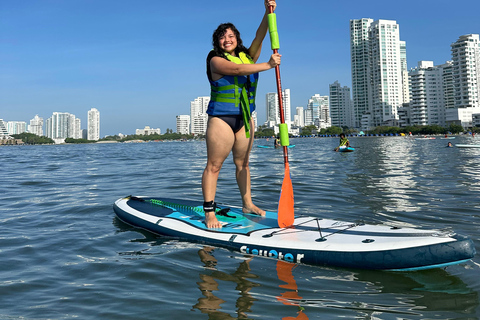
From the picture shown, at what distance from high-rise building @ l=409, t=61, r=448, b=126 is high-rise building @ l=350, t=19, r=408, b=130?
11.9 metres

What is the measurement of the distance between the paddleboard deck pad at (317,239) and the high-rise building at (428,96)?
129196 mm

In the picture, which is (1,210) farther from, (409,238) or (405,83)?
(405,83)

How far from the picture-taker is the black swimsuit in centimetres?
426

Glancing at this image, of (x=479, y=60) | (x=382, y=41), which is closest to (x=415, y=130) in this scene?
(x=479, y=60)

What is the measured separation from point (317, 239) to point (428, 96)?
432ft

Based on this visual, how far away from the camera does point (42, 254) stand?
3885 mm

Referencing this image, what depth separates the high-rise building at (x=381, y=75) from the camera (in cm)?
13900

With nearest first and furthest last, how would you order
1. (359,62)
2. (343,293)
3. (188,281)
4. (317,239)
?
(343,293) < (188,281) < (317,239) < (359,62)

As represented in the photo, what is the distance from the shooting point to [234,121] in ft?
14.1

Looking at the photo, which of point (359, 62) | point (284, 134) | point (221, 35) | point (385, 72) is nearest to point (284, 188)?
point (284, 134)

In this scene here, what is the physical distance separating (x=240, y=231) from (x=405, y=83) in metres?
164

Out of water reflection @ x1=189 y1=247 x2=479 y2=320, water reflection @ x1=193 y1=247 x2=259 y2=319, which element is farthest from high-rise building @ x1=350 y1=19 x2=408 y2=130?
water reflection @ x1=193 y1=247 x2=259 y2=319

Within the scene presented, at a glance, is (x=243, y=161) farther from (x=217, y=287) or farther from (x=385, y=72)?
(x=385, y=72)

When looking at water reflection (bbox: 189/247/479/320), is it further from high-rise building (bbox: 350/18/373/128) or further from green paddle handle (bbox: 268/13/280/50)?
high-rise building (bbox: 350/18/373/128)
